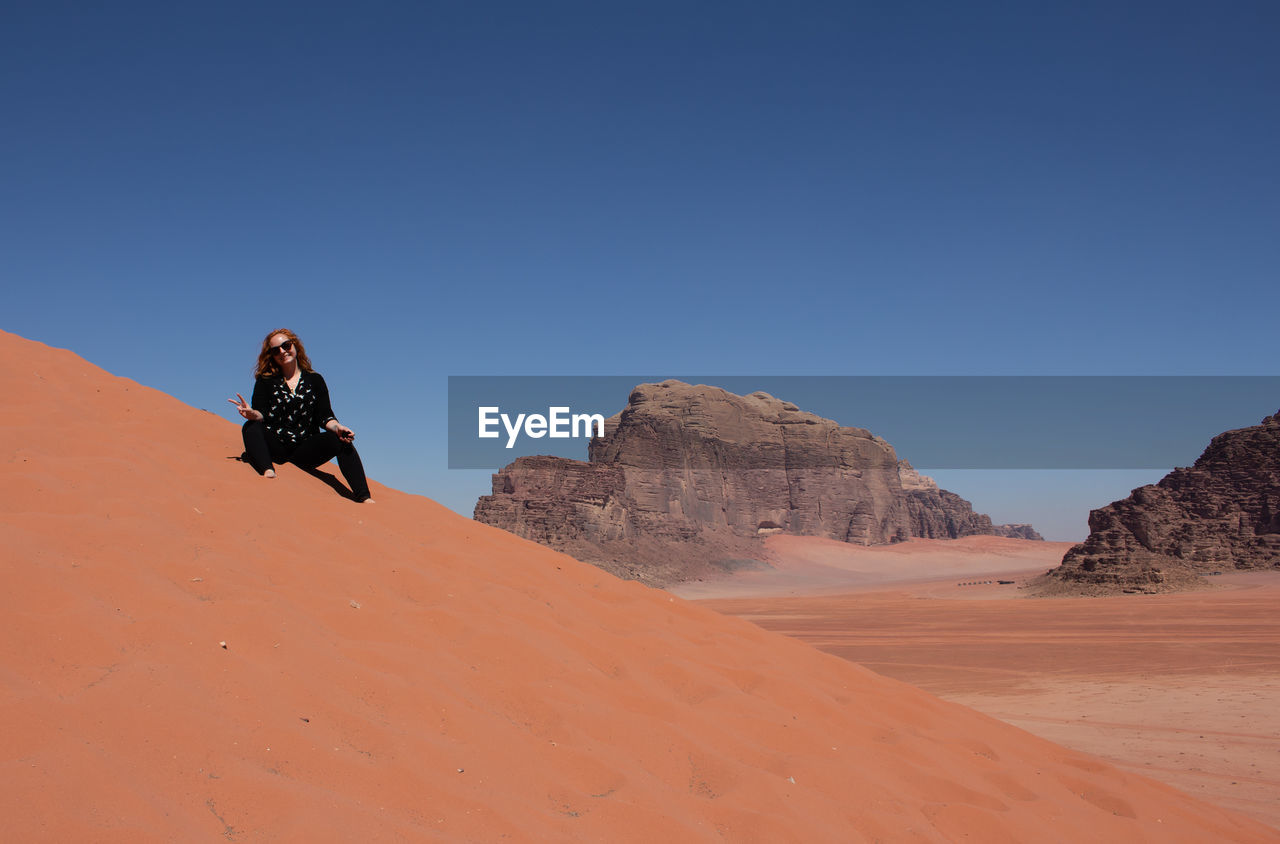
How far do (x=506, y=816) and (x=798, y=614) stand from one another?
111ft

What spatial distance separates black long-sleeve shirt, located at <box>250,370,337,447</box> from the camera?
622cm

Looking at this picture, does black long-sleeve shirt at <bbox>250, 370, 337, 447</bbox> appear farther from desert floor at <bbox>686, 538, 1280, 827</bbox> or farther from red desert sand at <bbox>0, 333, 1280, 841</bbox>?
desert floor at <bbox>686, 538, 1280, 827</bbox>

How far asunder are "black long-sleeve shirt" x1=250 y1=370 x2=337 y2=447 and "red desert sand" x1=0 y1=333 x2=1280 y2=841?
0.49 meters

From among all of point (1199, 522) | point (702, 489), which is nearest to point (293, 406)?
point (1199, 522)

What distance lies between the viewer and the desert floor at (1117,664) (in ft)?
27.1

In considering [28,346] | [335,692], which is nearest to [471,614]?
[335,692]

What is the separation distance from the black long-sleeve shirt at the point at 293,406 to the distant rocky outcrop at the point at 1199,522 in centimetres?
3861

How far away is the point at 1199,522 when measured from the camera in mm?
42594

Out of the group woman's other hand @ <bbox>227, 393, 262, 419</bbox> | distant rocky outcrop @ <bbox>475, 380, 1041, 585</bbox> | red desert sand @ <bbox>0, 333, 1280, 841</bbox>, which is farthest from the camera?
distant rocky outcrop @ <bbox>475, 380, 1041, 585</bbox>

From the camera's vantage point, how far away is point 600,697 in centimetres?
399

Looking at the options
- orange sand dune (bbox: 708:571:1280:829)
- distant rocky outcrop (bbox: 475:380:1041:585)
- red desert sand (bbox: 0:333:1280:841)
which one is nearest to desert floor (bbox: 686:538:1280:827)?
orange sand dune (bbox: 708:571:1280:829)

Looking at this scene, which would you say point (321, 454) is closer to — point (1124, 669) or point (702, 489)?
point (1124, 669)

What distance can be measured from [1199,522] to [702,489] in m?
46.6

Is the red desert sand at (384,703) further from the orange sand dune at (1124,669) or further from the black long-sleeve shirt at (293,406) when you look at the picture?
the orange sand dune at (1124,669)
